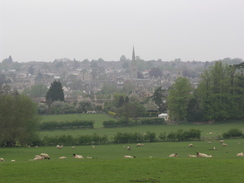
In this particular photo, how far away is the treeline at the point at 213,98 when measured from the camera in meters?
84.4

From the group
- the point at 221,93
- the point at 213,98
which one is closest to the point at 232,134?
the point at 213,98

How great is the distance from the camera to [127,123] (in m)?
85.0

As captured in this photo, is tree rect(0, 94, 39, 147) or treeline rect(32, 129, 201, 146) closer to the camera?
tree rect(0, 94, 39, 147)

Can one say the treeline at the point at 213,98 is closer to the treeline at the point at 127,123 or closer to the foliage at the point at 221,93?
the foliage at the point at 221,93

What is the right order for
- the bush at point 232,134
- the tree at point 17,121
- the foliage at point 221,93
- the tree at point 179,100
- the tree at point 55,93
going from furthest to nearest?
the tree at point 55,93, the tree at point 179,100, the foliage at point 221,93, the bush at point 232,134, the tree at point 17,121

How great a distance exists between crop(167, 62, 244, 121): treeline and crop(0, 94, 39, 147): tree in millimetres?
36556

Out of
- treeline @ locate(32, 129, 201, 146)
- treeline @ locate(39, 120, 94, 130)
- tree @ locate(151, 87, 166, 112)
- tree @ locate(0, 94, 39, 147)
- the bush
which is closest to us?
tree @ locate(0, 94, 39, 147)

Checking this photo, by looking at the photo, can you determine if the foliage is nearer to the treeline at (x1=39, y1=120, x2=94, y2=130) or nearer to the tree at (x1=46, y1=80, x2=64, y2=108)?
the treeline at (x1=39, y1=120, x2=94, y2=130)

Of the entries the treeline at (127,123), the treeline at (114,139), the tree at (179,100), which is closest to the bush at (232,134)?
the treeline at (114,139)

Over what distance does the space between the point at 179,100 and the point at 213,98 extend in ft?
20.8

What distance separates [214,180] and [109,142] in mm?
36413

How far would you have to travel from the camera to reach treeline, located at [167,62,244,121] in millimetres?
84375

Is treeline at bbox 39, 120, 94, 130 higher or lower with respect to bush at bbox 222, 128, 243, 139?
lower

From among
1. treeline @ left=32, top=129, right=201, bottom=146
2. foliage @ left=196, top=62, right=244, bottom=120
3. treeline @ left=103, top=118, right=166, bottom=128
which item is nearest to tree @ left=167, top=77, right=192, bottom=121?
foliage @ left=196, top=62, right=244, bottom=120
